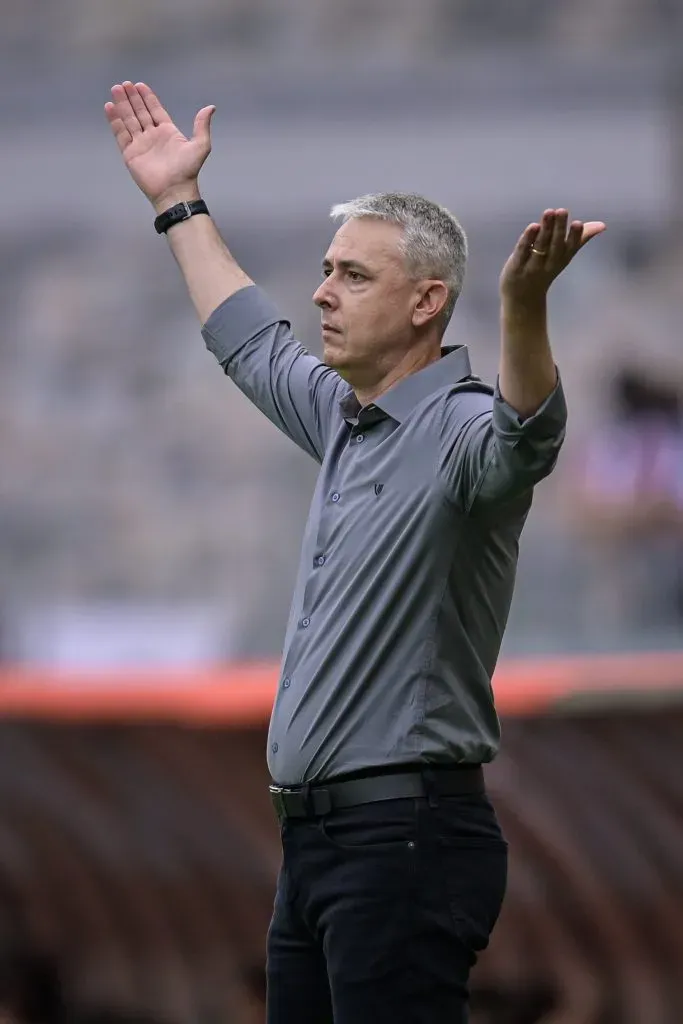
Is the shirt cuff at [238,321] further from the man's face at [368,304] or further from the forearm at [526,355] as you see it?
the forearm at [526,355]

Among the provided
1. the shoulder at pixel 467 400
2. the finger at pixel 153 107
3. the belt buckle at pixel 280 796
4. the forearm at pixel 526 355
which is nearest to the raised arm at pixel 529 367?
the forearm at pixel 526 355

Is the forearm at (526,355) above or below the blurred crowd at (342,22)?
below

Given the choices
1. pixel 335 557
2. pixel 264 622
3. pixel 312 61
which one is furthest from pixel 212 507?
pixel 335 557

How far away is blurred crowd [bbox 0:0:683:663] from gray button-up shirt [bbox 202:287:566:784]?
6513 millimetres

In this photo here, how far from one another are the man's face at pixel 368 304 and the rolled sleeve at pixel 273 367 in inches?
6.4

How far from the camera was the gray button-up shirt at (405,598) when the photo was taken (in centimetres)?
180

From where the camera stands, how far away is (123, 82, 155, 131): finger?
2295 mm

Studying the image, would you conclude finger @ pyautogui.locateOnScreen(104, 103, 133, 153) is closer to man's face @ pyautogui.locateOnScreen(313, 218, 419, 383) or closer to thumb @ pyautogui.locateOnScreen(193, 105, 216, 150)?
thumb @ pyautogui.locateOnScreen(193, 105, 216, 150)

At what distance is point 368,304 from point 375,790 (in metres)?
0.55

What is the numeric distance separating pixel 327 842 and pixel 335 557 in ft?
1.03

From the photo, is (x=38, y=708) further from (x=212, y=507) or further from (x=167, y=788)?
(x=212, y=507)

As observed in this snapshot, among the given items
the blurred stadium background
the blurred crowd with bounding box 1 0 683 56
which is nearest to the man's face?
the blurred stadium background

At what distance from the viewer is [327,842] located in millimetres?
1807

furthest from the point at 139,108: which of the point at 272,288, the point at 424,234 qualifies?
the point at 272,288
